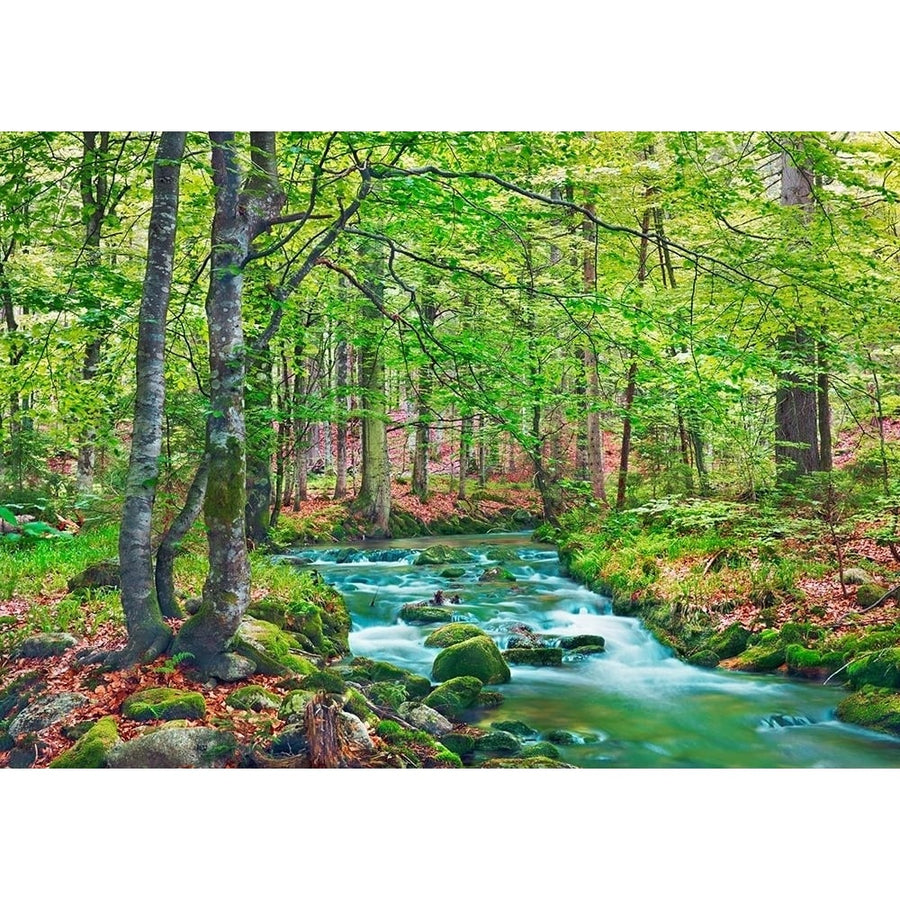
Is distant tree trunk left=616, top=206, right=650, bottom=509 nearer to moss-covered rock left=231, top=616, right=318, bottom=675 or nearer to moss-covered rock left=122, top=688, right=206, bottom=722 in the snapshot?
moss-covered rock left=231, top=616, right=318, bottom=675

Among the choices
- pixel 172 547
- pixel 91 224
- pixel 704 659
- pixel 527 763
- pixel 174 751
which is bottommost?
pixel 527 763

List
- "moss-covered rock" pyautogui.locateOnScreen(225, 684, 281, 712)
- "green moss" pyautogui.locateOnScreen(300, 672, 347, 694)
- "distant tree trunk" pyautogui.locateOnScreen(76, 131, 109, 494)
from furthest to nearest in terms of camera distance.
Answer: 1. "distant tree trunk" pyautogui.locateOnScreen(76, 131, 109, 494)
2. "green moss" pyautogui.locateOnScreen(300, 672, 347, 694)
3. "moss-covered rock" pyautogui.locateOnScreen(225, 684, 281, 712)

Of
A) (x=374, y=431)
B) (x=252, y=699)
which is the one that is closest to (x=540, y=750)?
(x=252, y=699)

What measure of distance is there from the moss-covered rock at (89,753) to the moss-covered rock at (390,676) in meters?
1.11

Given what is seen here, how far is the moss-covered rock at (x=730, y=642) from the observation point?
13.0 ft

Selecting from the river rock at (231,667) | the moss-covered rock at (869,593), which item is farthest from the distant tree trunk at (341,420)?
the moss-covered rock at (869,593)

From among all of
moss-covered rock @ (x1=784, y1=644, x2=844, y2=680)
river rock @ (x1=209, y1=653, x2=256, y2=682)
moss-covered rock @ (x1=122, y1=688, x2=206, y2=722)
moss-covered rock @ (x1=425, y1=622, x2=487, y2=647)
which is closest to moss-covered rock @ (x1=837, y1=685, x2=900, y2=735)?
moss-covered rock @ (x1=784, y1=644, x2=844, y2=680)

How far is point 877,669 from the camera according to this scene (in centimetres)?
348

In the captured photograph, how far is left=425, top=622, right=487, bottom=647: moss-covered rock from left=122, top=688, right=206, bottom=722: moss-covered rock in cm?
132

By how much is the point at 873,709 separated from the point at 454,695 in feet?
6.42

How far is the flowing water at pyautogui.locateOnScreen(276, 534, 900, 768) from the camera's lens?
3229 millimetres

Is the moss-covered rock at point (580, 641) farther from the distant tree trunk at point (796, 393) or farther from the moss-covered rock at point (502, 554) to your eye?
the distant tree trunk at point (796, 393)

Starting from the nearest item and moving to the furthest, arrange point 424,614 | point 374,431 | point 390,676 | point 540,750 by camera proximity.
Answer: point 540,750 → point 390,676 → point 424,614 → point 374,431

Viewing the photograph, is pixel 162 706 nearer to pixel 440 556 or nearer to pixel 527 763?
pixel 527 763
